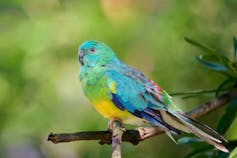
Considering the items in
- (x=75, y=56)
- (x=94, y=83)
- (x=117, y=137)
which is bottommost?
(x=117, y=137)

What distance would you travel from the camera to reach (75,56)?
338cm

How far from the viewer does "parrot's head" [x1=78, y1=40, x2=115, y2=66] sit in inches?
78.7

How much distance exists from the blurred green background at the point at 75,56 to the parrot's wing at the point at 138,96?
1.37m

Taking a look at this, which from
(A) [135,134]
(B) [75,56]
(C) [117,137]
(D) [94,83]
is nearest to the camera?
(C) [117,137]

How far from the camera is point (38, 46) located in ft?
10.9

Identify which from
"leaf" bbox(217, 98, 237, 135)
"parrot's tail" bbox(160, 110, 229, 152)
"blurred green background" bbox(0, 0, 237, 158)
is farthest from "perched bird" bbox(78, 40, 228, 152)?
"blurred green background" bbox(0, 0, 237, 158)

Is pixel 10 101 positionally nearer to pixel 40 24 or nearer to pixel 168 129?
pixel 40 24

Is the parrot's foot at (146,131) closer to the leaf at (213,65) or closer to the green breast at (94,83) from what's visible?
the green breast at (94,83)

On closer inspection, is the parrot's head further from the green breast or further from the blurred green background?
the blurred green background

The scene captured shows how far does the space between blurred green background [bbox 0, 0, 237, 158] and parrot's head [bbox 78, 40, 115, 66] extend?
3.88 ft

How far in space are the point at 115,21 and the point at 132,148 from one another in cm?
66

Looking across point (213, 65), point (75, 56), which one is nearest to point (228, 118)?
point (213, 65)

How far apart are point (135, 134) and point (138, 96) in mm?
110

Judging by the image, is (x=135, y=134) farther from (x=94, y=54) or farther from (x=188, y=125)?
(x=94, y=54)
